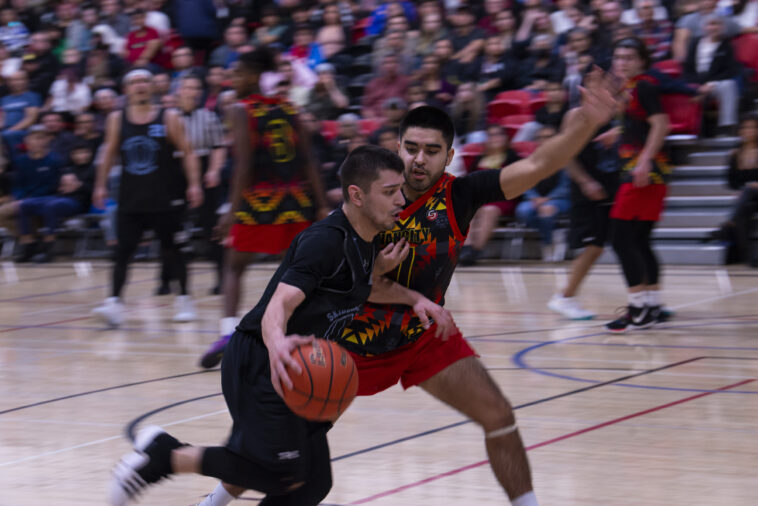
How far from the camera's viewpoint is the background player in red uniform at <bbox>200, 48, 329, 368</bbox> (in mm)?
7148

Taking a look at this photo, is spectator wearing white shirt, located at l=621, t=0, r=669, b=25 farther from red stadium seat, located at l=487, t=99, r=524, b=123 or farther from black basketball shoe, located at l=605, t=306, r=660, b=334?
black basketball shoe, located at l=605, t=306, r=660, b=334

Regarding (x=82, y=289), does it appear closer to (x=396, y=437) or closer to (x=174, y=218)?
Result: (x=174, y=218)

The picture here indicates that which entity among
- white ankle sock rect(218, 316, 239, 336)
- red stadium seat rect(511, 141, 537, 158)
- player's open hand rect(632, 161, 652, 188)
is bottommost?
red stadium seat rect(511, 141, 537, 158)

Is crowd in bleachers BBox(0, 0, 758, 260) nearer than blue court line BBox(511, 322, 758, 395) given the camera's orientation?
No

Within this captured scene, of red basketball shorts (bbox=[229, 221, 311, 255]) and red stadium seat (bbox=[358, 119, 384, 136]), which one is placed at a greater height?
red basketball shorts (bbox=[229, 221, 311, 255])

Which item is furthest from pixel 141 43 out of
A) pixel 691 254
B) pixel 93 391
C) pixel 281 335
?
pixel 281 335

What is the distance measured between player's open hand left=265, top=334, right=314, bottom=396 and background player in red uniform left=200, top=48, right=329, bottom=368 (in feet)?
12.6

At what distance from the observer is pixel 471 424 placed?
5.60 m

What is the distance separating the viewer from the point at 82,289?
40.3ft

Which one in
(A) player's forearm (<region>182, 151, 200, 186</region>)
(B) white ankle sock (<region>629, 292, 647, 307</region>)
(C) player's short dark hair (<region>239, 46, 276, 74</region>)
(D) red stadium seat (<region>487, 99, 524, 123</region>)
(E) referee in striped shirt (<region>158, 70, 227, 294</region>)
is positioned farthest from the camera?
(D) red stadium seat (<region>487, 99, 524, 123</region>)

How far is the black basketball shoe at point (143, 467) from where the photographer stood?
3.66 m

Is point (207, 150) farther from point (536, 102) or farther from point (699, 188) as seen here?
point (699, 188)

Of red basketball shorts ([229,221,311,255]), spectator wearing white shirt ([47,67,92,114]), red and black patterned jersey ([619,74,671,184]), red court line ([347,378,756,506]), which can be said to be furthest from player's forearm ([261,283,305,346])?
spectator wearing white shirt ([47,67,92,114])

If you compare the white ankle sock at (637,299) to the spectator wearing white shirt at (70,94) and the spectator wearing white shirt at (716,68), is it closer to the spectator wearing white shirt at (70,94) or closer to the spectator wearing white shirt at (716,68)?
Answer: the spectator wearing white shirt at (716,68)
